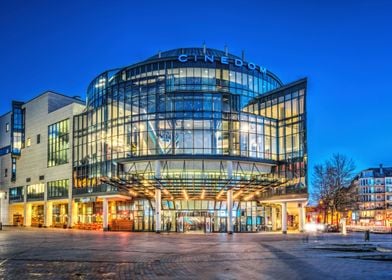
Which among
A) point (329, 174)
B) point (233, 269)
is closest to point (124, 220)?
point (329, 174)

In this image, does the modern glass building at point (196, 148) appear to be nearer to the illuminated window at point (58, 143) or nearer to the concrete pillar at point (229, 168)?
the concrete pillar at point (229, 168)

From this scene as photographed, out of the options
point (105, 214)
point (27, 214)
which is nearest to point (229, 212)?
point (105, 214)

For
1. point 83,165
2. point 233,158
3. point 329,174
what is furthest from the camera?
point 329,174

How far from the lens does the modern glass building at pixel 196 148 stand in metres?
60.7

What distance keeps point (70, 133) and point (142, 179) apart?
27.7m

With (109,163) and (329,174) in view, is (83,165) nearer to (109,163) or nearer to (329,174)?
(109,163)

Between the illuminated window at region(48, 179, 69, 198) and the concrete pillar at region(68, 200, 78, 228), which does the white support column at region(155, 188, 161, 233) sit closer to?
the concrete pillar at region(68, 200, 78, 228)

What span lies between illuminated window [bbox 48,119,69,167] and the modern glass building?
8.31 meters

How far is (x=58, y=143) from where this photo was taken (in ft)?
267

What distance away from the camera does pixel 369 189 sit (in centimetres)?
17625

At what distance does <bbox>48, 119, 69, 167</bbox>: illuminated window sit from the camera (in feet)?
261

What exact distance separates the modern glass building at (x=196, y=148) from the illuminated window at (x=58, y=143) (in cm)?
831

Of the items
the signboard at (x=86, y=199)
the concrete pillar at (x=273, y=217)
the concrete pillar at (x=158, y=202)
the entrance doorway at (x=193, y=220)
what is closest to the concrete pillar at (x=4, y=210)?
the signboard at (x=86, y=199)

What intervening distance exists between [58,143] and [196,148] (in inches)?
1224
